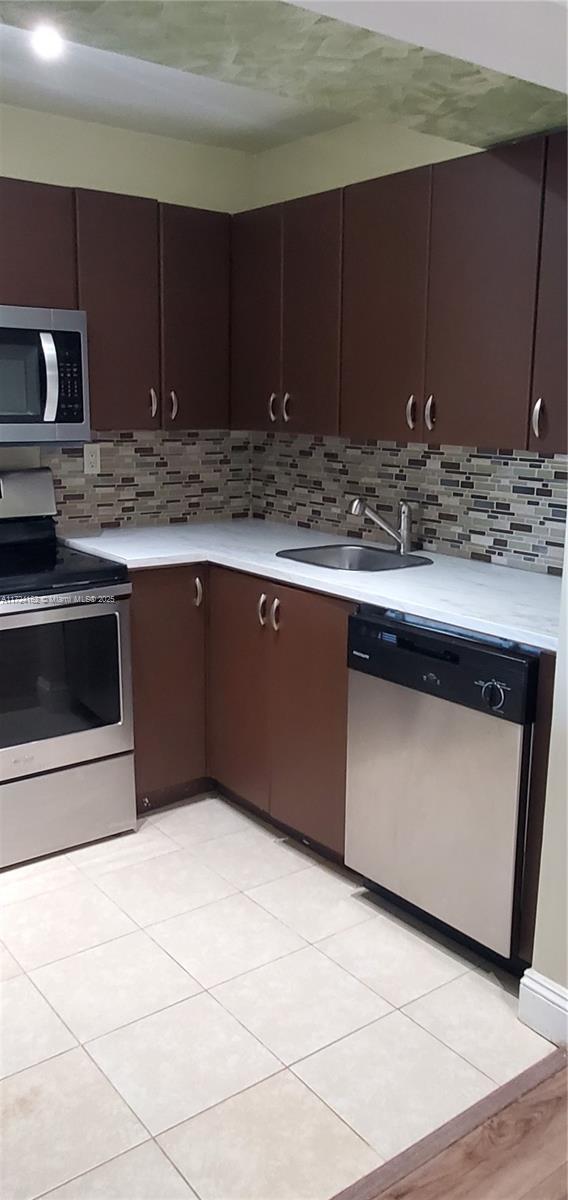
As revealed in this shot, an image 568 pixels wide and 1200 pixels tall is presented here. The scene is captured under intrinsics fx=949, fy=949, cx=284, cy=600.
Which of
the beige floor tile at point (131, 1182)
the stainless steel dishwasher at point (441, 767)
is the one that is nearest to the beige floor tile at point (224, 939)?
the stainless steel dishwasher at point (441, 767)

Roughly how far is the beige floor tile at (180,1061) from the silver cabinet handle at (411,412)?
65.0 inches

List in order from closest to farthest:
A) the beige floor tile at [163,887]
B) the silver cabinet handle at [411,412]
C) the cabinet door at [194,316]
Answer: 1. the beige floor tile at [163,887]
2. the silver cabinet handle at [411,412]
3. the cabinet door at [194,316]

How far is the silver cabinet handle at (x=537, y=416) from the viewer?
2.40 metres

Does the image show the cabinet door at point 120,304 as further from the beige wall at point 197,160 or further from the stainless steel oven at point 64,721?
the stainless steel oven at point 64,721

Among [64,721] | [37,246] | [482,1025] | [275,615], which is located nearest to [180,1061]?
[482,1025]

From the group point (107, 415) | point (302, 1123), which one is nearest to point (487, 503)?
point (107, 415)

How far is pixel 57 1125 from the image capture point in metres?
1.86

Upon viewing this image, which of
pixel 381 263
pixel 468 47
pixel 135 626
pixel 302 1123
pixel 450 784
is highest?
pixel 468 47

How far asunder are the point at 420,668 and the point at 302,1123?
1.03 metres

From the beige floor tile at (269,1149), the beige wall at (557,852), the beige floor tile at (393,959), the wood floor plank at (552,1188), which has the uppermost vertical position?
the beige wall at (557,852)

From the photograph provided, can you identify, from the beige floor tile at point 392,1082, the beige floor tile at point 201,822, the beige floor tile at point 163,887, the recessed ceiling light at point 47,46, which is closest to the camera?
the beige floor tile at point 392,1082

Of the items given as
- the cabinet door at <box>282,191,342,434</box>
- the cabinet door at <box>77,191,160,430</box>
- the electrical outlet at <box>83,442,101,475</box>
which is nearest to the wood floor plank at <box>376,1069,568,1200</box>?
the cabinet door at <box>282,191,342,434</box>

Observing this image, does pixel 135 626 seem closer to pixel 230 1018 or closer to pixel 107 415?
pixel 107 415

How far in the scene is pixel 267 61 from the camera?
6.41 ft
